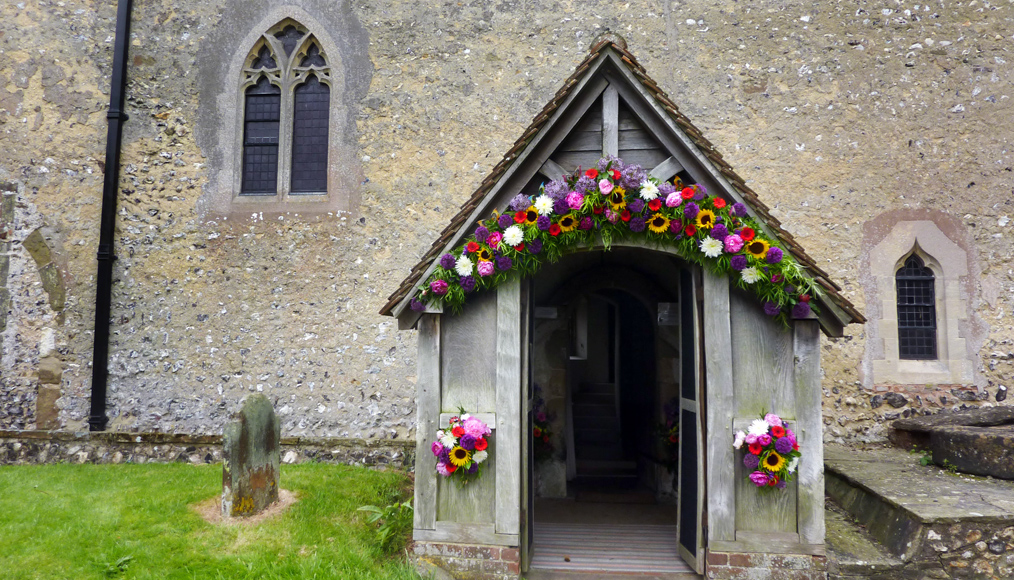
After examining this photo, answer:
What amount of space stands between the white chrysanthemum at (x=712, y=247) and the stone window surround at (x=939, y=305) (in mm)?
4630

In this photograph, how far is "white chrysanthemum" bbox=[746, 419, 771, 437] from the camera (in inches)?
167

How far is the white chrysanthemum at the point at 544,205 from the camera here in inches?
173

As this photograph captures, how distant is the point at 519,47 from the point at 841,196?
4.89 meters

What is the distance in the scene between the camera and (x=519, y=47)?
810cm

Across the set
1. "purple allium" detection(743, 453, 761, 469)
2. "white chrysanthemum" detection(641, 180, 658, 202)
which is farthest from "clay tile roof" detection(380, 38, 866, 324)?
"purple allium" detection(743, 453, 761, 469)

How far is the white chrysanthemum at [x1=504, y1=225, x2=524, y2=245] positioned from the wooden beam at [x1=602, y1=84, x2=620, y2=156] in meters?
0.95

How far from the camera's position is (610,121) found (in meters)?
4.57

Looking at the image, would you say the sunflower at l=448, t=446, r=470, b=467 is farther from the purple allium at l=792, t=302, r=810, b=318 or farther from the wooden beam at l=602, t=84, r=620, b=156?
the purple allium at l=792, t=302, r=810, b=318

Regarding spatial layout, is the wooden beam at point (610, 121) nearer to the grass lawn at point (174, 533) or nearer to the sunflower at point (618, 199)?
the sunflower at point (618, 199)

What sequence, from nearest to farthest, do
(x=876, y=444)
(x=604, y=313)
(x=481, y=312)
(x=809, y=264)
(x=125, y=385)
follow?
1. (x=809, y=264)
2. (x=481, y=312)
3. (x=876, y=444)
4. (x=125, y=385)
5. (x=604, y=313)

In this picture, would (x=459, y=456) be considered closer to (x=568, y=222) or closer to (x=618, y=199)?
(x=568, y=222)

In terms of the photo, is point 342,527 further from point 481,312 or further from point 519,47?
point 519,47

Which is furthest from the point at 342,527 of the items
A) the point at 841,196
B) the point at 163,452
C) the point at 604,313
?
the point at 604,313

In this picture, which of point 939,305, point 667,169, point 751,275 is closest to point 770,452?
point 751,275
